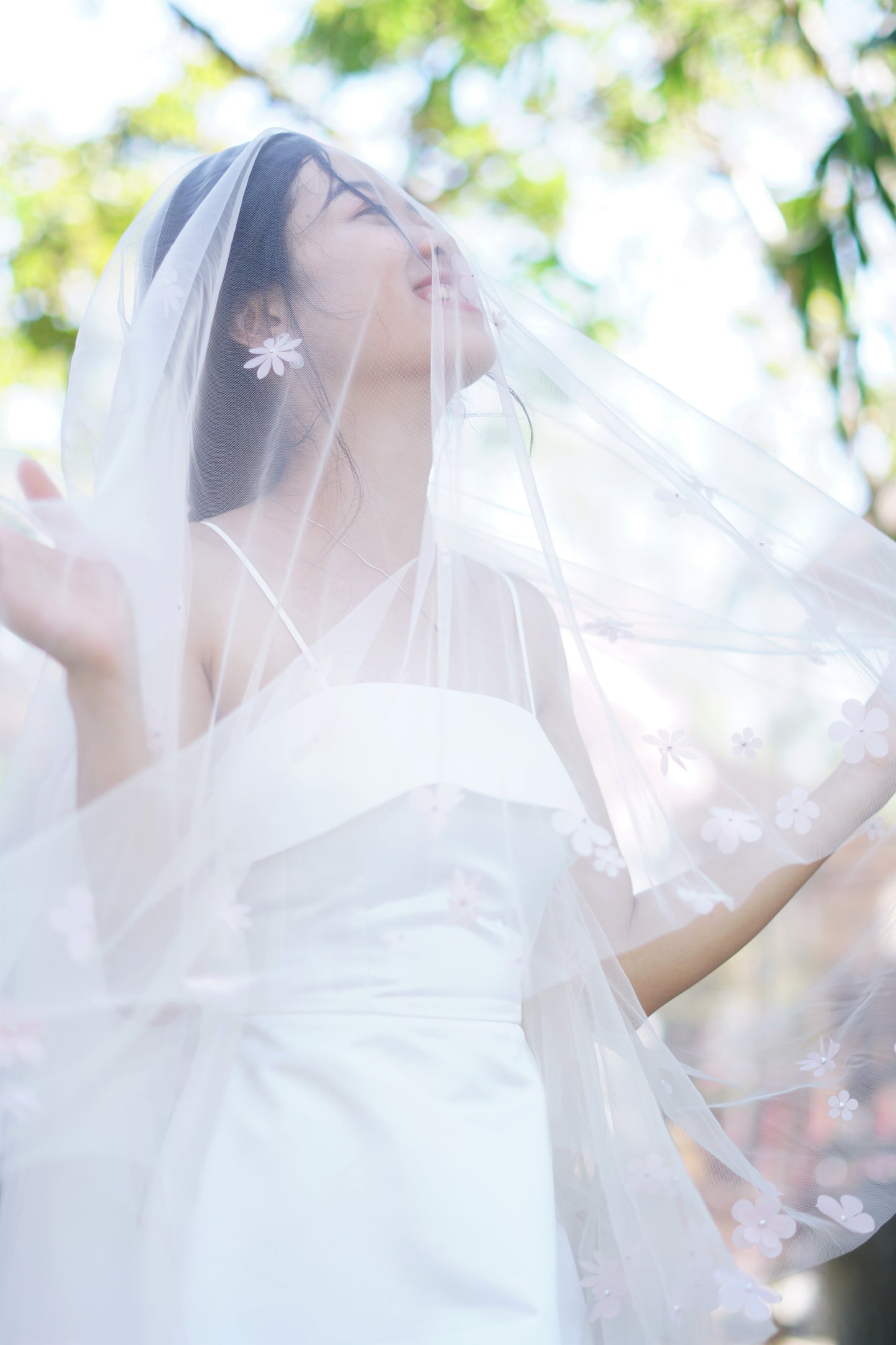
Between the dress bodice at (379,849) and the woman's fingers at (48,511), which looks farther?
the dress bodice at (379,849)

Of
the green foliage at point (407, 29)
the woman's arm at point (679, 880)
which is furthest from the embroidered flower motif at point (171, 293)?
the green foliage at point (407, 29)

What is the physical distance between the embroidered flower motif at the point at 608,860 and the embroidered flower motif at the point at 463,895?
13 cm

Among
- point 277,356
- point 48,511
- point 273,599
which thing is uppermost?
point 277,356

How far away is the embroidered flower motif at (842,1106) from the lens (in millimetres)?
1294

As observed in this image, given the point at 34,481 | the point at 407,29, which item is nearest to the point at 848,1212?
the point at 34,481

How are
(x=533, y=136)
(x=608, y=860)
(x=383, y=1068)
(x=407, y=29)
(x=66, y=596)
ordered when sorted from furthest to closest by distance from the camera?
(x=533, y=136)
(x=407, y=29)
(x=608, y=860)
(x=383, y=1068)
(x=66, y=596)

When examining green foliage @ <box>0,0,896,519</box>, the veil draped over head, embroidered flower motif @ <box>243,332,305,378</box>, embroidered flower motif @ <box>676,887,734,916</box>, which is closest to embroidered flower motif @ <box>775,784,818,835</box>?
the veil draped over head

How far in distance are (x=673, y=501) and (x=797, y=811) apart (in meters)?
0.40

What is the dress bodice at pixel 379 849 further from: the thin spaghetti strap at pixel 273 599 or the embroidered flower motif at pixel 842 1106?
the embroidered flower motif at pixel 842 1106

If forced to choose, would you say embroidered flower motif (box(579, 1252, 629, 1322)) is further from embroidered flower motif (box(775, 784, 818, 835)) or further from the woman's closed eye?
the woman's closed eye

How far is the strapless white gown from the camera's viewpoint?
1.00 meters

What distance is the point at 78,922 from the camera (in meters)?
0.96

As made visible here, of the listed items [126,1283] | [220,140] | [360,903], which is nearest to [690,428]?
[360,903]

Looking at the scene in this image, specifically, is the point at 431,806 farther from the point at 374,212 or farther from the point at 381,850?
the point at 374,212
